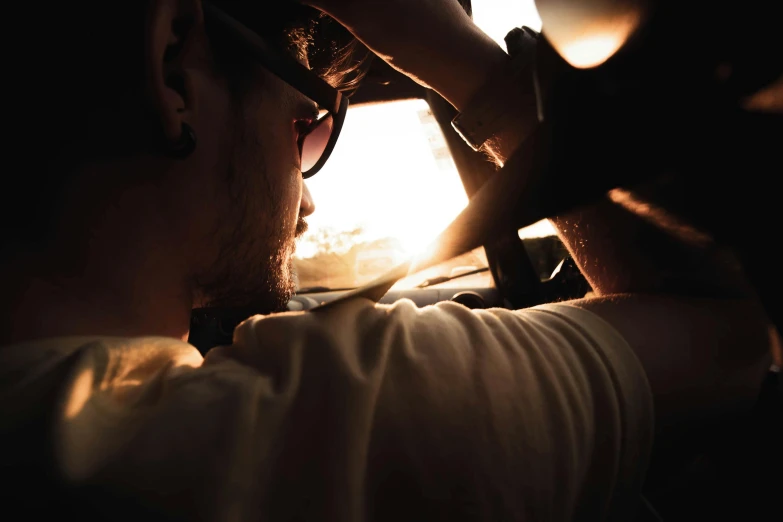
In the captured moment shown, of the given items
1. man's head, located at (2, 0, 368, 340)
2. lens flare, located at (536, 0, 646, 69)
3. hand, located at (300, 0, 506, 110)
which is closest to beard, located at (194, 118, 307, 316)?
man's head, located at (2, 0, 368, 340)

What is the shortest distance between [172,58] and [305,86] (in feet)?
1.22

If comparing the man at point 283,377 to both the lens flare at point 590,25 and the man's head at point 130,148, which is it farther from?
the lens flare at point 590,25

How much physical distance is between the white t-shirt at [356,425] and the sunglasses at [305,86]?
0.87m

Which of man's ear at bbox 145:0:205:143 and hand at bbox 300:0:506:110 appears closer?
man's ear at bbox 145:0:205:143

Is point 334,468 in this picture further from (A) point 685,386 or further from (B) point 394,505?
(A) point 685,386

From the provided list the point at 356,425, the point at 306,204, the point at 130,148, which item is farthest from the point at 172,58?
the point at 356,425

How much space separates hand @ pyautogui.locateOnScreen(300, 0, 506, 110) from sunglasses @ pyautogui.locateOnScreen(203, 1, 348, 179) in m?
0.18

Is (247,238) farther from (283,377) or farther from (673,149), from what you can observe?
(673,149)

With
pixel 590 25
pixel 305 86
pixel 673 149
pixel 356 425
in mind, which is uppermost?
pixel 305 86

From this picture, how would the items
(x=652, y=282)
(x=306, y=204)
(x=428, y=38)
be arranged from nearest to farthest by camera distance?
(x=652, y=282), (x=428, y=38), (x=306, y=204)

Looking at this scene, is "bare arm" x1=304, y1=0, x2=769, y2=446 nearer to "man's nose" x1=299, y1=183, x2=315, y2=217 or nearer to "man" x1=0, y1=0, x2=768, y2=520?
"man" x1=0, y1=0, x2=768, y2=520

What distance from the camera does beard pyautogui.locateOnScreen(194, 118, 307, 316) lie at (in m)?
1.11

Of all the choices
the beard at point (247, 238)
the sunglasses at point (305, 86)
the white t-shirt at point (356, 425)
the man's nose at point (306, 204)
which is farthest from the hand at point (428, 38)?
the white t-shirt at point (356, 425)

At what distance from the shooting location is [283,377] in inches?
22.8
